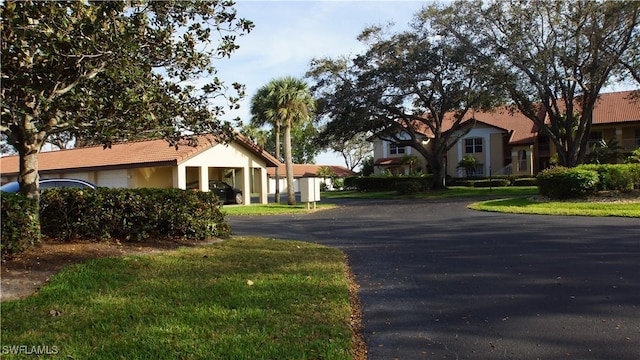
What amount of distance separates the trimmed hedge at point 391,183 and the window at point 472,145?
8662 mm

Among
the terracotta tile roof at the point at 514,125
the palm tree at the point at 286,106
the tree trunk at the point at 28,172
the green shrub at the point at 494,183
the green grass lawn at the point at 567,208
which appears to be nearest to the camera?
the tree trunk at the point at 28,172

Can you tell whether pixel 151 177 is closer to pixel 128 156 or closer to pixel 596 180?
pixel 128 156

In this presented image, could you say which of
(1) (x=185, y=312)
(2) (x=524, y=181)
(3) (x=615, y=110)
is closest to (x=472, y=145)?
(2) (x=524, y=181)

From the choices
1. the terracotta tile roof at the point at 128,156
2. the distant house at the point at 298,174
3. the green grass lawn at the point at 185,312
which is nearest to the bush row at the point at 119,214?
the green grass lawn at the point at 185,312

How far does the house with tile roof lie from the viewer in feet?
131

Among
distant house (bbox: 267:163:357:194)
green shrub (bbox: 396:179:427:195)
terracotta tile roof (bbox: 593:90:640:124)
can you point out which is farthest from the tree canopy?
distant house (bbox: 267:163:357:194)

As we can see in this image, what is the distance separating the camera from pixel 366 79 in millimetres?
30328

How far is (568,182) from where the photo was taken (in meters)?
19.5

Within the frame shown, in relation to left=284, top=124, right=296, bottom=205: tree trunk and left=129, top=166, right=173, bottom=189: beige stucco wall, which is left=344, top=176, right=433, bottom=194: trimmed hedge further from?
left=129, top=166, right=173, bottom=189: beige stucco wall

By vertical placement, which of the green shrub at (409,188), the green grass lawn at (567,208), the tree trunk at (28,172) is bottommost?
the green grass lawn at (567,208)

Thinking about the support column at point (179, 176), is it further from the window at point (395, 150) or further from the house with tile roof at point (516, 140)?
the window at point (395, 150)

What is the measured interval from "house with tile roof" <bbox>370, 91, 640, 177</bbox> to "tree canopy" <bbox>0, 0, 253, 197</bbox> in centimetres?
3087

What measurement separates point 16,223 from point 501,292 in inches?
266

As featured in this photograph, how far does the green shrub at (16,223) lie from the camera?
21.6 feet
